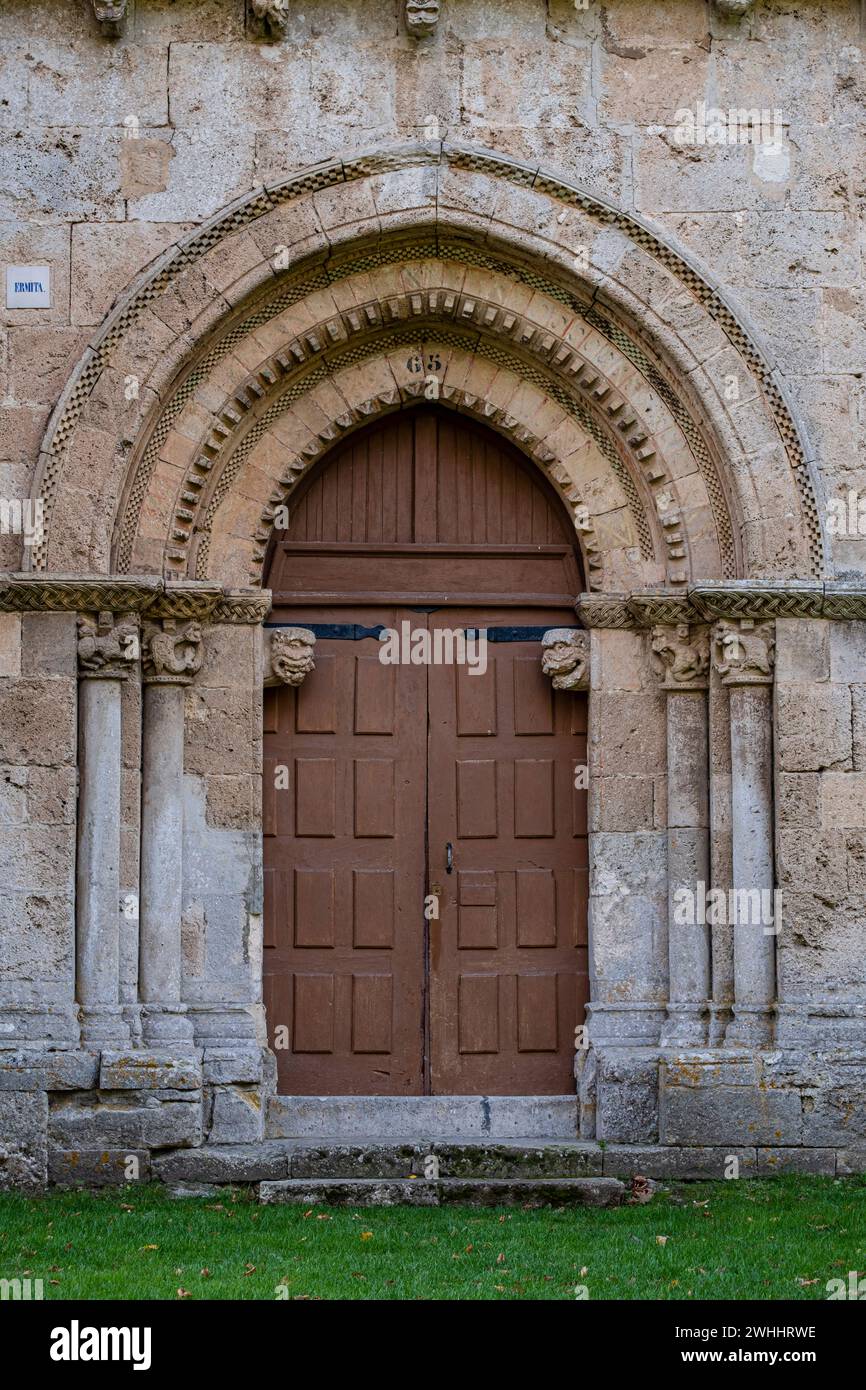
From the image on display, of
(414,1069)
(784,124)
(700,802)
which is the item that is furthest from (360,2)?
(414,1069)

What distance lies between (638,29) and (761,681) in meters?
3.69

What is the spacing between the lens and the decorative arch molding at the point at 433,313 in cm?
982

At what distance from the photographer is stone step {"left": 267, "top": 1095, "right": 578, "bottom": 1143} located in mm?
10016

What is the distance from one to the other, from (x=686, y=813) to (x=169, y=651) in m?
2.94

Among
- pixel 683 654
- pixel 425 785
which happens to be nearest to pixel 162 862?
pixel 425 785

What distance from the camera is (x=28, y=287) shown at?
992cm

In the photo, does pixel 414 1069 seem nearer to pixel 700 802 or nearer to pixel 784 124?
pixel 700 802

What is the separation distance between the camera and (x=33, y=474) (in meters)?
9.77

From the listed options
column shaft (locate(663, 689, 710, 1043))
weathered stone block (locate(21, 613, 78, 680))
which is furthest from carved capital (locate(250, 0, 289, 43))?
column shaft (locate(663, 689, 710, 1043))

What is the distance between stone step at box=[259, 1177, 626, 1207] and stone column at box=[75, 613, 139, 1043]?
127 centimetres

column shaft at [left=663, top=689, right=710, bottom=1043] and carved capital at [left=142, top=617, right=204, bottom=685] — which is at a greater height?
carved capital at [left=142, top=617, right=204, bottom=685]

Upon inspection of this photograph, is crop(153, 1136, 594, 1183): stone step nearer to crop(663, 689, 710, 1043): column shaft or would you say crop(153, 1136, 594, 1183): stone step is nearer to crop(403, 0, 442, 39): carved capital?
crop(663, 689, 710, 1043): column shaft

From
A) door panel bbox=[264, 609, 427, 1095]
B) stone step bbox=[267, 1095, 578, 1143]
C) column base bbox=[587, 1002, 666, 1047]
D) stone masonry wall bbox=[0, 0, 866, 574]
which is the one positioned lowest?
stone step bbox=[267, 1095, 578, 1143]

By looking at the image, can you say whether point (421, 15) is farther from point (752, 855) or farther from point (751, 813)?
point (752, 855)
